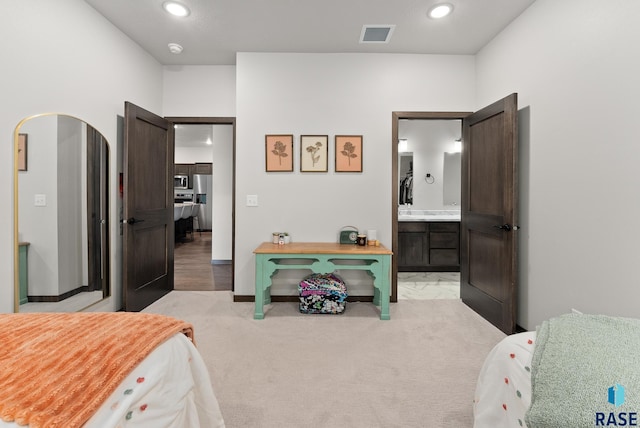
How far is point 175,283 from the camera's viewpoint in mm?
4312

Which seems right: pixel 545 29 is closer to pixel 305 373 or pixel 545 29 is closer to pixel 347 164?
pixel 347 164

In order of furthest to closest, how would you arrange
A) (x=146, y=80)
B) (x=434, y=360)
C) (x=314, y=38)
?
(x=146, y=80) < (x=314, y=38) < (x=434, y=360)

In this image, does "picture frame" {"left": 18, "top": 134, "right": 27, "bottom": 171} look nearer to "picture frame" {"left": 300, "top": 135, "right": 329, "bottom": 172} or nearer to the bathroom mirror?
"picture frame" {"left": 300, "top": 135, "right": 329, "bottom": 172}

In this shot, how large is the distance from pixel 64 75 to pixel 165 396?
256 cm

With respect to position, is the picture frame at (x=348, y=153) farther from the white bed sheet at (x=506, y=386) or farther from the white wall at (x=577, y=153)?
the white bed sheet at (x=506, y=386)

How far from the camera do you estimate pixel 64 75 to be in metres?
2.43

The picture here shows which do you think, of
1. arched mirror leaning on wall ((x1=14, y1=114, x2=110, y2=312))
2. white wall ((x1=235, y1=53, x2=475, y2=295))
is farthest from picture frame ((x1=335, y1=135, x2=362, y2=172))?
arched mirror leaning on wall ((x1=14, y1=114, x2=110, y2=312))

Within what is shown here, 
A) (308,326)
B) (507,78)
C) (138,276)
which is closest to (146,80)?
(138,276)

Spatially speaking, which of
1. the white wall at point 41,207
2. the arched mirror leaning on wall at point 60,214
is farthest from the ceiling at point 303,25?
the white wall at point 41,207

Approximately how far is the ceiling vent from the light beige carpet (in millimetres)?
2703

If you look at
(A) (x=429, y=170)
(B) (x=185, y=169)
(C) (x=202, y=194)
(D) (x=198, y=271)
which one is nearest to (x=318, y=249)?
(D) (x=198, y=271)

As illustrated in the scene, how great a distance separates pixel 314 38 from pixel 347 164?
1.28 metres

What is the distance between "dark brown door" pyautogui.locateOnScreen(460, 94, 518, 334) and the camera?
263 centimetres

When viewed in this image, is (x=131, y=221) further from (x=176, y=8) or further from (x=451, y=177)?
(x=451, y=177)
